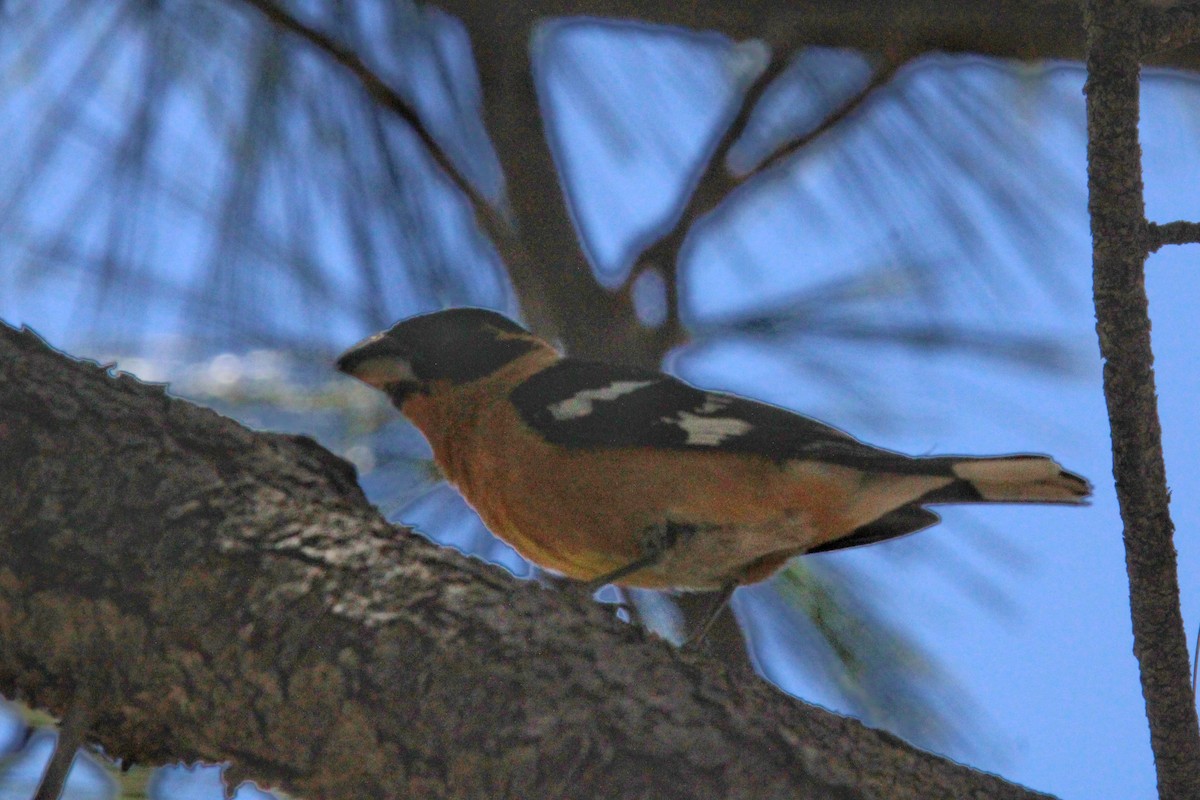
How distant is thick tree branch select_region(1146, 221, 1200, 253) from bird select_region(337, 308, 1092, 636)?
51cm

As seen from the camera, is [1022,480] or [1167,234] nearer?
[1167,234]

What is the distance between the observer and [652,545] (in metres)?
1.92

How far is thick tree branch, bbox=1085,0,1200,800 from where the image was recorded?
1379 millimetres

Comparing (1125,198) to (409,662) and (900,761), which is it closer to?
(900,761)

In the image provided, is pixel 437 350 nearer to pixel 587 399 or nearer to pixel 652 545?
pixel 587 399

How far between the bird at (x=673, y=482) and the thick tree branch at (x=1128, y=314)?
425mm

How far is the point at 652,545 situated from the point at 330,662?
2.53 ft

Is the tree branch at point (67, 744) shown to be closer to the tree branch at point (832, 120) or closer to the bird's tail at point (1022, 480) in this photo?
the bird's tail at point (1022, 480)

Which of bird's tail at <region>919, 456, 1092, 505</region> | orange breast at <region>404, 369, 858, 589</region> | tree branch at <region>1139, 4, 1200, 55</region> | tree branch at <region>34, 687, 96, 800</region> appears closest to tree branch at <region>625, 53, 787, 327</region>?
orange breast at <region>404, 369, 858, 589</region>

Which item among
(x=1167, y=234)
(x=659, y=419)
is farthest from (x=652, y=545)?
(x=1167, y=234)

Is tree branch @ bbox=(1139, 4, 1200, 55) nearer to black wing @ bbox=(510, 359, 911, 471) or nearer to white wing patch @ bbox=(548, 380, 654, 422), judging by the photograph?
black wing @ bbox=(510, 359, 911, 471)

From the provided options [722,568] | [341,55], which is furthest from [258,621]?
[341,55]

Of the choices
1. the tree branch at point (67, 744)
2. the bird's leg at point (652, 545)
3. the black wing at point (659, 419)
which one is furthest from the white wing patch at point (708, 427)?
the tree branch at point (67, 744)

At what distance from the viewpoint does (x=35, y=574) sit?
1268mm
